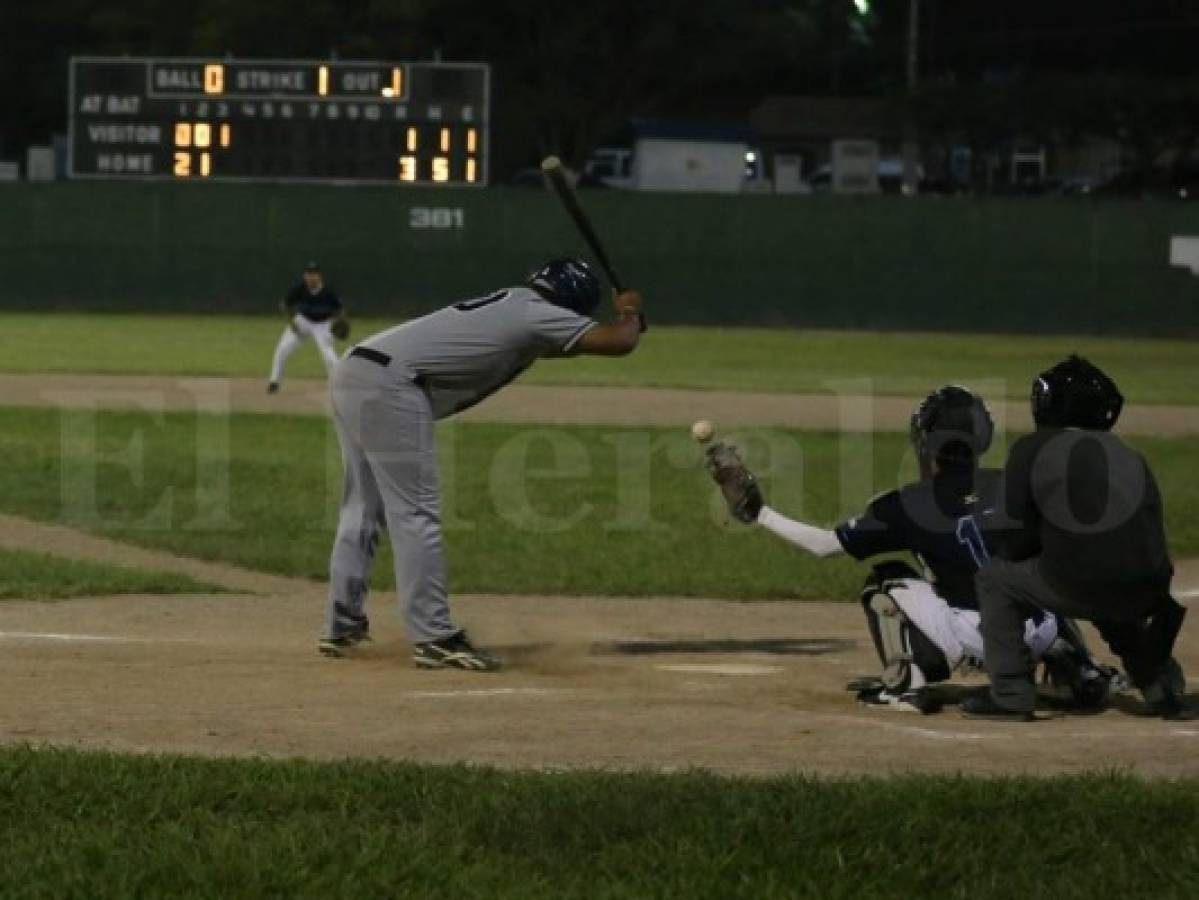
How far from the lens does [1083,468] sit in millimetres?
7832

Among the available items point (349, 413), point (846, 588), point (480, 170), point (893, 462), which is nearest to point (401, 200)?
point (480, 170)

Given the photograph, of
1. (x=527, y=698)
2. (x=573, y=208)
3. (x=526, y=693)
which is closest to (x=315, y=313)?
(x=573, y=208)

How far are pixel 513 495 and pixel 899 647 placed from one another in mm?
8316

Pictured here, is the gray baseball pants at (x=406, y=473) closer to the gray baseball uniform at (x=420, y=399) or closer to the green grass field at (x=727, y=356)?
the gray baseball uniform at (x=420, y=399)

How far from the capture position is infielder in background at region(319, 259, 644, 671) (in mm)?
9297

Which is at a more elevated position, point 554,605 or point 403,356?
point 403,356

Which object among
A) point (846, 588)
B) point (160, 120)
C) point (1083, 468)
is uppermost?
point (160, 120)

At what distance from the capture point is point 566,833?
6.25m

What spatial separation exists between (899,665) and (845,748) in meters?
0.97

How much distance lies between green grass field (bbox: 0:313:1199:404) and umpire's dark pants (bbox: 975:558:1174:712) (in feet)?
63.4

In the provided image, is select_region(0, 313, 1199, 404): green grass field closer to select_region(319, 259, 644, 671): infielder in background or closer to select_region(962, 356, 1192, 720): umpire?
select_region(319, 259, 644, 671): infielder in background

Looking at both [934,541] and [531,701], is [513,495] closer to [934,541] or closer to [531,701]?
[531,701]

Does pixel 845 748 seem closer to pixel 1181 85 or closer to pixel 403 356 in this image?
pixel 403 356

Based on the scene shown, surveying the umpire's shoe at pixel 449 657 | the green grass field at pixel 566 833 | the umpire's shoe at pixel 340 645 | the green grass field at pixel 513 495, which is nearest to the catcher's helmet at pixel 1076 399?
the green grass field at pixel 566 833
